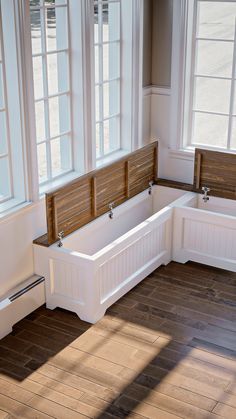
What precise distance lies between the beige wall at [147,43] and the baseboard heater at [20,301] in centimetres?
235

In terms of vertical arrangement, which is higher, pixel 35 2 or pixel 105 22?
pixel 35 2

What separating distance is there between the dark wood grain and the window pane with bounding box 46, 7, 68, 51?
3.60 ft

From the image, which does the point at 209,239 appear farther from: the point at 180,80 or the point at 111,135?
the point at 180,80

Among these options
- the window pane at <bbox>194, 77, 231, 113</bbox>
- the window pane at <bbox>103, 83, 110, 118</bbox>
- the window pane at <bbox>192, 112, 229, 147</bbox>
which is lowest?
the window pane at <bbox>192, 112, 229, 147</bbox>

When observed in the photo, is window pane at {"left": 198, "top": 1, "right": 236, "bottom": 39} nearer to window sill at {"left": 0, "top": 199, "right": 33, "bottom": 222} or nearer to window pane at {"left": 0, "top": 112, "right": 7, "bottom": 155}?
window pane at {"left": 0, "top": 112, "right": 7, "bottom": 155}

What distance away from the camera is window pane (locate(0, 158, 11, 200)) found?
15.0 feet

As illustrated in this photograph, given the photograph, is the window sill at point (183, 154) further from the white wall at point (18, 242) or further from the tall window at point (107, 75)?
the white wall at point (18, 242)

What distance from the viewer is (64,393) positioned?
385 cm

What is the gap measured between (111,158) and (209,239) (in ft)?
3.86

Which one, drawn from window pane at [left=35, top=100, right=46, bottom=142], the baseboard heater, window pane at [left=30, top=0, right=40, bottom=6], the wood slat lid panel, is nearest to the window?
window pane at [left=30, top=0, right=40, bottom=6]

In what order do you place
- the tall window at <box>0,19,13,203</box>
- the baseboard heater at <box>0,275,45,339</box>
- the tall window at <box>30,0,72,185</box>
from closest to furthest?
the tall window at <box>0,19,13,203</box> < the baseboard heater at <box>0,275,45,339</box> < the tall window at <box>30,0,72,185</box>

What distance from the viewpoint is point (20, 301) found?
460 centimetres

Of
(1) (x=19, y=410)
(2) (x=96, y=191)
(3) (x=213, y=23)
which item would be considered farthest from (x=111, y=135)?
(3) (x=213, y=23)

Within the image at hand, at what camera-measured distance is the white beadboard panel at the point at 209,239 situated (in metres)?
5.38
